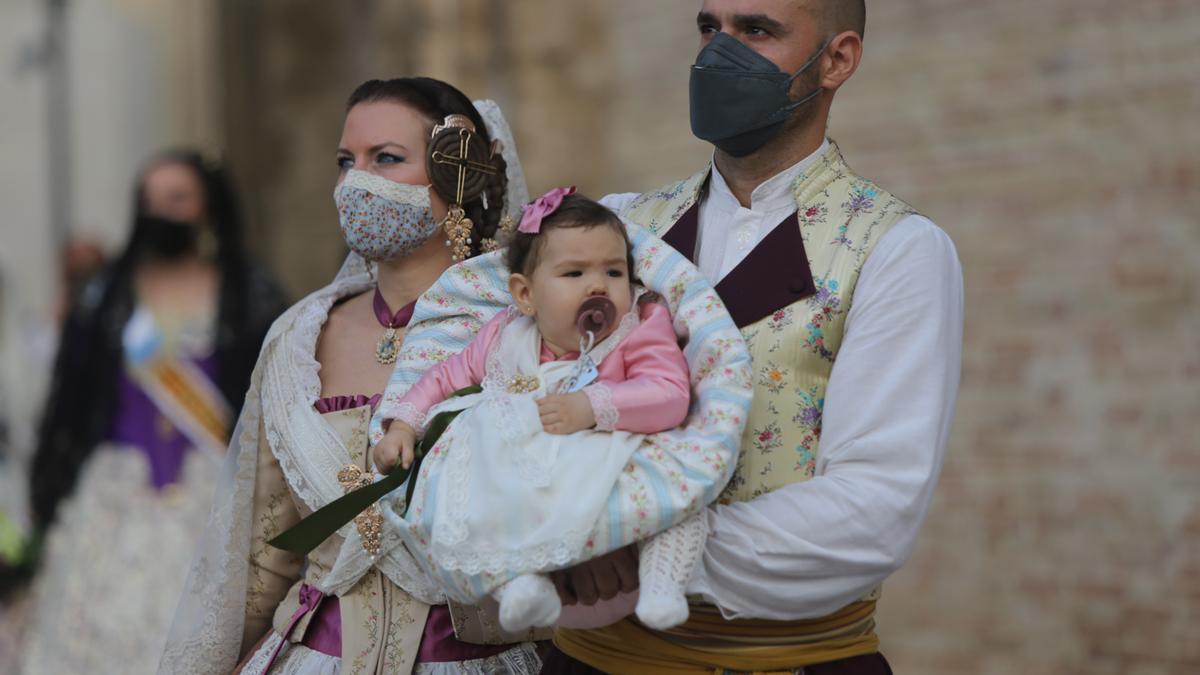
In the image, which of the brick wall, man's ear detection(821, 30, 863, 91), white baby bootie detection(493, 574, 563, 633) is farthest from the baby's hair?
the brick wall

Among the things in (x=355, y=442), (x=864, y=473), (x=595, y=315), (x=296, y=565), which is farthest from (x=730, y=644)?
(x=296, y=565)

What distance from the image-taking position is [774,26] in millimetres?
3004

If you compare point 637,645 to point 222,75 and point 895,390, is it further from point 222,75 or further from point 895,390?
point 222,75

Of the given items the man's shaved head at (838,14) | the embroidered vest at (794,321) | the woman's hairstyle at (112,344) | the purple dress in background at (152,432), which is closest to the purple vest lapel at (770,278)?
the embroidered vest at (794,321)

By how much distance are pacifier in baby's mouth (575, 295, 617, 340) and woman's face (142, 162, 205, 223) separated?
443 centimetres

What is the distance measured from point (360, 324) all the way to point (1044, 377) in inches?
118

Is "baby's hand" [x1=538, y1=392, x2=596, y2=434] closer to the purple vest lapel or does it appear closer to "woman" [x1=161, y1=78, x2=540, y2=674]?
the purple vest lapel

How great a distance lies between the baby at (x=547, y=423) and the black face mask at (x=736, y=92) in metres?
0.27

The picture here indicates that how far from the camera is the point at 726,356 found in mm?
2768

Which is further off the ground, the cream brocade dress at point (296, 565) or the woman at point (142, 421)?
the cream brocade dress at point (296, 565)

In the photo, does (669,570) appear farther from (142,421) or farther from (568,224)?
(142,421)

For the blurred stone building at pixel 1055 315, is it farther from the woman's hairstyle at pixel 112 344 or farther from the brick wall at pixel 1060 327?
the woman's hairstyle at pixel 112 344

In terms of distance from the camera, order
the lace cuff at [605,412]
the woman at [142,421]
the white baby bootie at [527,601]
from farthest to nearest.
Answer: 1. the woman at [142,421]
2. the lace cuff at [605,412]
3. the white baby bootie at [527,601]

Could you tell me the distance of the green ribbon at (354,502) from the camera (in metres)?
2.87
